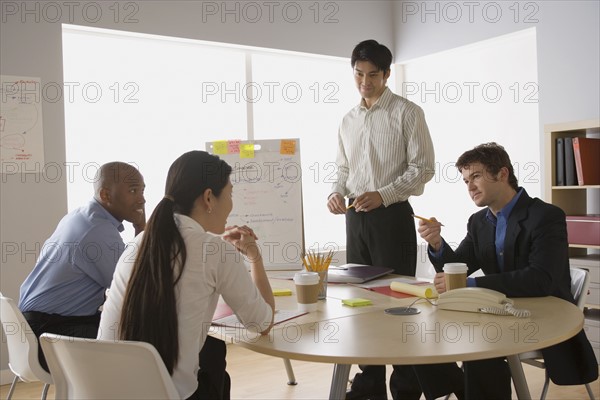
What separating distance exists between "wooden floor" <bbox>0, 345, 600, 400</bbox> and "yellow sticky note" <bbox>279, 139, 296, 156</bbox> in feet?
4.42

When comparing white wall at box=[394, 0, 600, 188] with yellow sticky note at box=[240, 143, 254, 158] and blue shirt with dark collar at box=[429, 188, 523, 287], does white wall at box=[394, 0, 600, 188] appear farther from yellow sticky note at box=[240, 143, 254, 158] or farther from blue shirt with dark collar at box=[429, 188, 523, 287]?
yellow sticky note at box=[240, 143, 254, 158]

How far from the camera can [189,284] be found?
1.62 meters

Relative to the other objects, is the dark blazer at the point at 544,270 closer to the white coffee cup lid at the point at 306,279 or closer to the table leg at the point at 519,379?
the table leg at the point at 519,379

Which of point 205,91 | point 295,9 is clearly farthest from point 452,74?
point 205,91

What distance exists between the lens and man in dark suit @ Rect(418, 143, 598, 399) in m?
2.06

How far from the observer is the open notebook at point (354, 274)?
2.51 metres

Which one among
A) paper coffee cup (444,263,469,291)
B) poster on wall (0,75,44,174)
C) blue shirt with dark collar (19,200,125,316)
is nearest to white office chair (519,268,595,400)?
paper coffee cup (444,263,469,291)

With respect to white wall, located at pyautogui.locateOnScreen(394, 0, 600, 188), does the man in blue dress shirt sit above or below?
below

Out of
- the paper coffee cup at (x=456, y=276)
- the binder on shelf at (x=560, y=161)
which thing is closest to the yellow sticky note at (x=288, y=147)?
the paper coffee cup at (x=456, y=276)

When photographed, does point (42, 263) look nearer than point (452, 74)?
Yes

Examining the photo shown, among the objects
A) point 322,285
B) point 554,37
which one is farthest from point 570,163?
point 322,285

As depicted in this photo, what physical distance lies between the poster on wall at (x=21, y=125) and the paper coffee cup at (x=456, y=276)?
290 centimetres

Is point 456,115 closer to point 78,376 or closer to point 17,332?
point 17,332

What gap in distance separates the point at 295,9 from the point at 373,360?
409 cm
